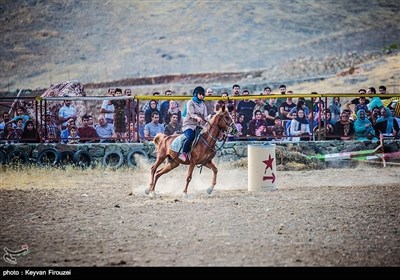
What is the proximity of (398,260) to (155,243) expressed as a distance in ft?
11.1

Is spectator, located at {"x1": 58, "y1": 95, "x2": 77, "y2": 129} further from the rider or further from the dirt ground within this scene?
the rider

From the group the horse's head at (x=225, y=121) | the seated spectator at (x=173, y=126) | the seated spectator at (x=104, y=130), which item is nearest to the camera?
the horse's head at (x=225, y=121)

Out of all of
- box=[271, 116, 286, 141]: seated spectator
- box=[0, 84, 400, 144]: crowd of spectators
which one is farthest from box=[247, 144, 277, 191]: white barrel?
box=[271, 116, 286, 141]: seated spectator

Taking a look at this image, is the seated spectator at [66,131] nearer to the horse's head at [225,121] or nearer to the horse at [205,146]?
the horse at [205,146]

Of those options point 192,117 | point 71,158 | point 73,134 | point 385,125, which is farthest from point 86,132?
point 385,125

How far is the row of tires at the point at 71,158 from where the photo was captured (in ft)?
73.7

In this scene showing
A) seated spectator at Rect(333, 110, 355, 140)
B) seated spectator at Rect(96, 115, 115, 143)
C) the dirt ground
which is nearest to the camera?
the dirt ground

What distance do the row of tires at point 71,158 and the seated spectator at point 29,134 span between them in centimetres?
49

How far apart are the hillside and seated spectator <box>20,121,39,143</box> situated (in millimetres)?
36518

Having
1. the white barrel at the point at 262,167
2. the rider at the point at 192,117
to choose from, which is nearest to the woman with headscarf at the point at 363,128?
the white barrel at the point at 262,167

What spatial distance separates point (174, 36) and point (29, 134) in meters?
51.5

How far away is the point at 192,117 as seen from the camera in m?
16.7

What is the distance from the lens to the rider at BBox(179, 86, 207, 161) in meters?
16.7

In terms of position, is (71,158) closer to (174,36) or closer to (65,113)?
(65,113)
